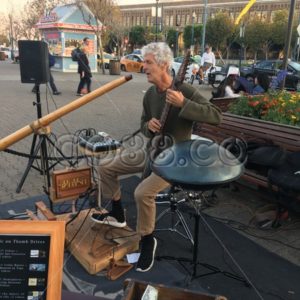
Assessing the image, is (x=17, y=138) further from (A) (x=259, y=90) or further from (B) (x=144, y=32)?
(B) (x=144, y=32)

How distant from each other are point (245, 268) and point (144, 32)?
5023cm

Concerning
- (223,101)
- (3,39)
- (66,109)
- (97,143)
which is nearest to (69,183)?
(97,143)

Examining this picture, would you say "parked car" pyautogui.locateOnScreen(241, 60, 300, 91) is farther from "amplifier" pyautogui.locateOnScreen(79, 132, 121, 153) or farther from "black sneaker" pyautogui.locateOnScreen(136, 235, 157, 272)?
"black sneaker" pyautogui.locateOnScreen(136, 235, 157, 272)

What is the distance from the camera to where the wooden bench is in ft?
12.3

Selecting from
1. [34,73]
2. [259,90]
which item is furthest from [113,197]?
[259,90]

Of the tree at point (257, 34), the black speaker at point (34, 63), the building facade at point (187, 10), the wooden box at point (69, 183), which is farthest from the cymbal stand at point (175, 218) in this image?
the building facade at point (187, 10)

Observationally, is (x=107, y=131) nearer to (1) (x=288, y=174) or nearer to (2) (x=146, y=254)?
(1) (x=288, y=174)

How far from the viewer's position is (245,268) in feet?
9.65

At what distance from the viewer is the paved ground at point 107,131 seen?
3.49 meters

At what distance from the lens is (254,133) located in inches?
161

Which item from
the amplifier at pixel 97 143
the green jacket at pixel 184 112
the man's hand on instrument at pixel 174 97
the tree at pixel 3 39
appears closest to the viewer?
the man's hand on instrument at pixel 174 97

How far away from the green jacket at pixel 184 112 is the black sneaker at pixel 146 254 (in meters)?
0.85

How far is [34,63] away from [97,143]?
1.55 m

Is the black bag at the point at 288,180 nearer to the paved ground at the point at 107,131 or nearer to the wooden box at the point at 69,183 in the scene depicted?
the paved ground at the point at 107,131
